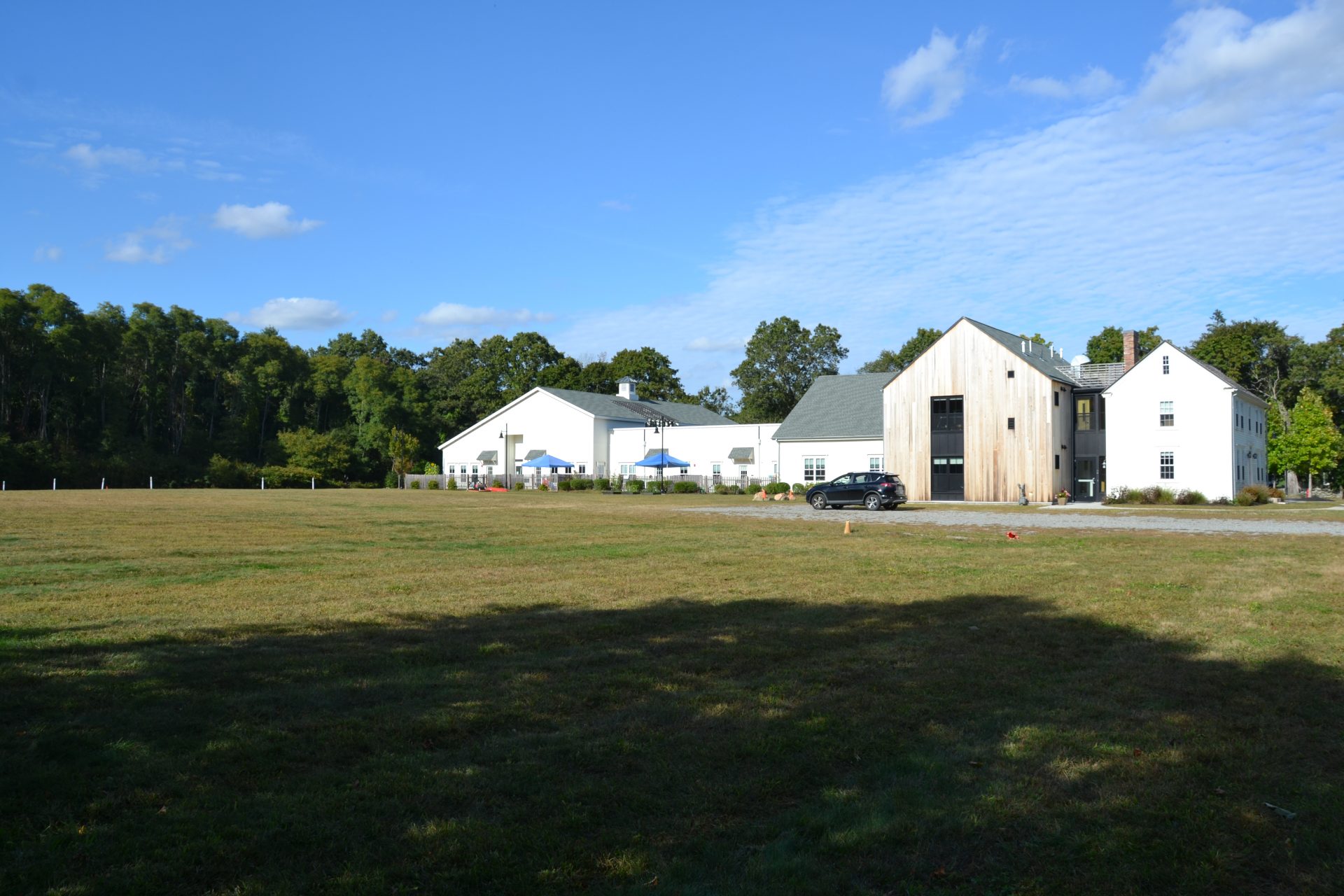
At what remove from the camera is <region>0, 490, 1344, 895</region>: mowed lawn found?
4.26 metres

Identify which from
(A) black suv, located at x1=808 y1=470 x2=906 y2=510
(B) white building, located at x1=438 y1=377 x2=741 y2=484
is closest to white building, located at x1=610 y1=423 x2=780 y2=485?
(B) white building, located at x1=438 y1=377 x2=741 y2=484

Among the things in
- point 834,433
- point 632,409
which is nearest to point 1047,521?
point 834,433

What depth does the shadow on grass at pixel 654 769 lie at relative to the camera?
4215 millimetres

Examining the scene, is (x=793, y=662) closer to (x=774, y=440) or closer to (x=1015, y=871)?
(x=1015, y=871)

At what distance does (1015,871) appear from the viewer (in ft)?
14.0

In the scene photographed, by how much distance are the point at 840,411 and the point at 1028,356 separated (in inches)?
510

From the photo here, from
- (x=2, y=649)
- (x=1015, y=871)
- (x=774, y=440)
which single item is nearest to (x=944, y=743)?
(x=1015, y=871)

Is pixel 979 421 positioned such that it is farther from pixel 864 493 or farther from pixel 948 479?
pixel 864 493

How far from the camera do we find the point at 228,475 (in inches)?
2741

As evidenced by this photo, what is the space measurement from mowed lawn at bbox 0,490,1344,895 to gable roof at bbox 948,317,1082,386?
3659 cm

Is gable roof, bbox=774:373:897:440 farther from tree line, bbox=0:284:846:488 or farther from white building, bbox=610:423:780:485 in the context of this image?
tree line, bbox=0:284:846:488

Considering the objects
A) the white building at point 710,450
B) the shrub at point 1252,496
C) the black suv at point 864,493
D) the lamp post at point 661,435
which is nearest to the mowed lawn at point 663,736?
the black suv at point 864,493

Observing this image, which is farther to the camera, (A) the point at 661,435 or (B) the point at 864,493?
(A) the point at 661,435

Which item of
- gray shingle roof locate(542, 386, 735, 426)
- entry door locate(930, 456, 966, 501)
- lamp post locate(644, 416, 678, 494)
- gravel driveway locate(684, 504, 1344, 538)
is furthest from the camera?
Result: gray shingle roof locate(542, 386, 735, 426)
